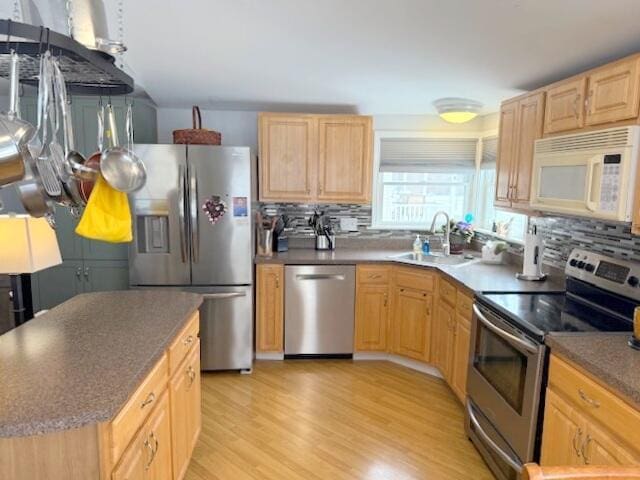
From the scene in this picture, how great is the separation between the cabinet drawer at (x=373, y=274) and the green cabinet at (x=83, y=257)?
6.16ft

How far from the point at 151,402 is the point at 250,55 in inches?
76.9

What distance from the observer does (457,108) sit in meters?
3.43

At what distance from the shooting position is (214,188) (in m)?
3.20

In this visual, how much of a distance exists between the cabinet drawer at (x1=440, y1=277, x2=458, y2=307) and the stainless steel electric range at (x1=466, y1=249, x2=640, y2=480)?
43cm

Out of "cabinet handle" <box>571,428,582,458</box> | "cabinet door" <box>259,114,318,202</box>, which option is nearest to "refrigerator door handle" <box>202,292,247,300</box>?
"cabinet door" <box>259,114,318,202</box>

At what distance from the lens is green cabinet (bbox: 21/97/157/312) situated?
3.39m

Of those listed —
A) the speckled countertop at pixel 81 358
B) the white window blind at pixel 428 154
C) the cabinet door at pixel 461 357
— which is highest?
the white window blind at pixel 428 154

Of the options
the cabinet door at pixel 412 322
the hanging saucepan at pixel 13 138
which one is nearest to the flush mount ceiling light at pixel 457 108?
the cabinet door at pixel 412 322

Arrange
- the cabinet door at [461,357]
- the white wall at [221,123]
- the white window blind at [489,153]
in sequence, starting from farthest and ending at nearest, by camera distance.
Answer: the white wall at [221,123] → the white window blind at [489,153] → the cabinet door at [461,357]

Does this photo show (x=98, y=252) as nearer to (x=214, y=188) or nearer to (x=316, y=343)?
(x=214, y=188)

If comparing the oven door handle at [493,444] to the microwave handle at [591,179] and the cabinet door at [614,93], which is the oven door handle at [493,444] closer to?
the microwave handle at [591,179]

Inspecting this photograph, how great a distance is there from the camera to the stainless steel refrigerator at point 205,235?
316 cm

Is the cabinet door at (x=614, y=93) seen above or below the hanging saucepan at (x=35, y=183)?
above

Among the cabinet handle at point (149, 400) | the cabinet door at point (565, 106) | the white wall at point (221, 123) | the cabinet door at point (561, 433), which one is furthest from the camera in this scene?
the white wall at point (221, 123)
